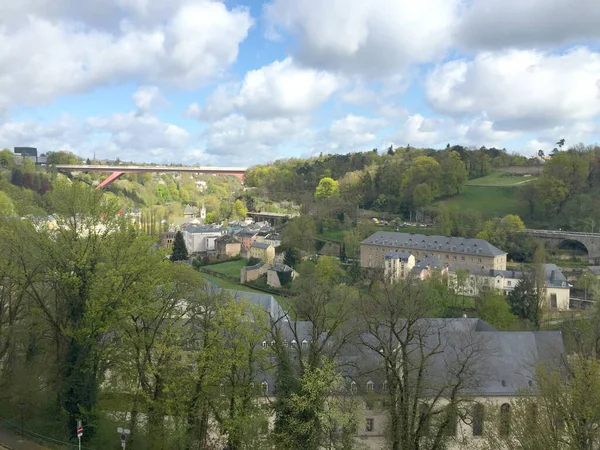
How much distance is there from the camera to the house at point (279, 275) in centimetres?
4360

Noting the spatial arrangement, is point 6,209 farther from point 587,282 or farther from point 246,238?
point 246,238

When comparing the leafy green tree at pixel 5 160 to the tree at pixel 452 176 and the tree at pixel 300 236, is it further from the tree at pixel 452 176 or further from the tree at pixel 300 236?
the tree at pixel 452 176

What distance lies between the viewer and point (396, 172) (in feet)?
211

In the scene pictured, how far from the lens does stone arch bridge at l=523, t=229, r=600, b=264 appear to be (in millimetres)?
45562

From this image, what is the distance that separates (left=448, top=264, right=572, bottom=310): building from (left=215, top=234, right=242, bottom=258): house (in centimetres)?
2542

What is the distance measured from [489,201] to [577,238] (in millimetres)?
15170

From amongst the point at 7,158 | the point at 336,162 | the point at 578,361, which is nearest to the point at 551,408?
the point at 578,361

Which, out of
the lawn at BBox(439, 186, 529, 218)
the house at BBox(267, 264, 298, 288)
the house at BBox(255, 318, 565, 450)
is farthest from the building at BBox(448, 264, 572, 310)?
the lawn at BBox(439, 186, 529, 218)

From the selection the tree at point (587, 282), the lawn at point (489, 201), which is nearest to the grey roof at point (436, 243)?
the tree at point (587, 282)

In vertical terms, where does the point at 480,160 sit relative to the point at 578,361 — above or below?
above

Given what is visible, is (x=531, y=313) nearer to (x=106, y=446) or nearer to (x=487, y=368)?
(x=487, y=368)

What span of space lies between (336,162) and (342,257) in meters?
37.8

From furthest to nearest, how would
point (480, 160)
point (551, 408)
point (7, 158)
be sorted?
point (7, 158), point (480, 160), point (551, 408)

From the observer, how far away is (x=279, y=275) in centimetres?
4366
